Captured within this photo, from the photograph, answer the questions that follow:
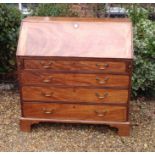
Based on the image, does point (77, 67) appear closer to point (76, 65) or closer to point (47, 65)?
point (76, 65)

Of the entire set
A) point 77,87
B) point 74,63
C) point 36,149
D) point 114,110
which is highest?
point 74,63

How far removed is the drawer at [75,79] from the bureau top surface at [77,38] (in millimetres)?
209

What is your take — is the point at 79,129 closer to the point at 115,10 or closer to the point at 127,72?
the point at 127,72

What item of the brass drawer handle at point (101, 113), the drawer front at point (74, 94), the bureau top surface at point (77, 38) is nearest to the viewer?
the bureau top surface at point (77, 38)

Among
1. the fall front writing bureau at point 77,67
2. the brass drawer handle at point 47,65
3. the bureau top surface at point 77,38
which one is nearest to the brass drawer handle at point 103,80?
the fall front writing bureau at point 77,67

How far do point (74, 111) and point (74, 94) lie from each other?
0.66 ft

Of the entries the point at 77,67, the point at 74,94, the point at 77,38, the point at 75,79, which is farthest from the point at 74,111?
the point at 77,38

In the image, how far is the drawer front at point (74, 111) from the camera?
3891 mm

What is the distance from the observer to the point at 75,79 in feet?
12.3

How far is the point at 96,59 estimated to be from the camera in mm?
3619

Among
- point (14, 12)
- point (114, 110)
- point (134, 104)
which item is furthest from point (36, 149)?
point (14, 12)

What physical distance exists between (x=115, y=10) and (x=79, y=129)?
2.34m

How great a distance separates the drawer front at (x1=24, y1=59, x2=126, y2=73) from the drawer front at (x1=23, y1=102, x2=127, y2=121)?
1.36 feet

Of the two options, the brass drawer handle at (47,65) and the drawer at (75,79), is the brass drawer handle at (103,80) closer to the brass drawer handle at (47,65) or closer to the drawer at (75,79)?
the drawer at (75,79)
